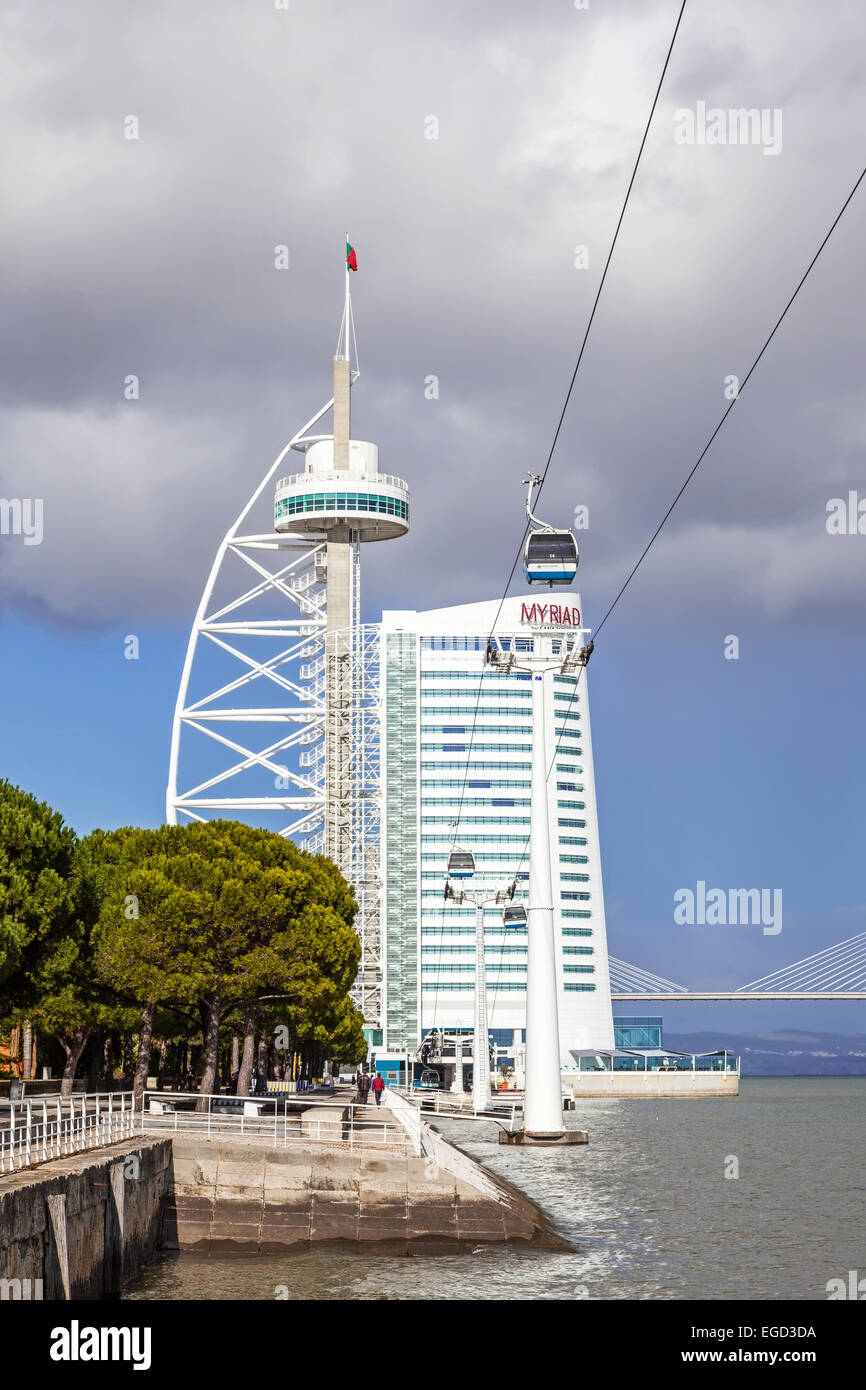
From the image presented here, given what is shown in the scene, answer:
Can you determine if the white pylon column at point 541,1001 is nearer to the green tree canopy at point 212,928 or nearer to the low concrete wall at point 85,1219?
the green tree canopy at point 212,928

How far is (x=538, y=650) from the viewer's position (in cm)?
7219

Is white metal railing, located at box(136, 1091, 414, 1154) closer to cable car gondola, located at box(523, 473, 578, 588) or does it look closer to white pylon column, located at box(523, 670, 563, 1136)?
white pylon column, located at box(523, 670, 563, 1136)

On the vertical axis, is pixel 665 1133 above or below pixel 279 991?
→ below

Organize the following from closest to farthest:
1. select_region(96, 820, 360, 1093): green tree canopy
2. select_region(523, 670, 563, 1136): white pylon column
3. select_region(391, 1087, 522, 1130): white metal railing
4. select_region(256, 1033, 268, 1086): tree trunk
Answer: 1. select_region(523, 670, 563, 1136): white pylon column
2. select_region(96, 820, 360, 1093): green tree canopy
3. select_region(256, 1033, 268, 1086): tree trunk
4. select_region(391, 1087, 522, 1130): white metal railing

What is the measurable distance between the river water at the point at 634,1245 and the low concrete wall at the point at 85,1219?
129 centimetres

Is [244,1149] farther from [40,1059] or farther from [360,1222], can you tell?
[40,1059]

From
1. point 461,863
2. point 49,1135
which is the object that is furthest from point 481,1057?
point 49,1135

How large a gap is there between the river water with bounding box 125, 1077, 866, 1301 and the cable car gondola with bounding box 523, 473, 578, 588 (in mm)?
25313

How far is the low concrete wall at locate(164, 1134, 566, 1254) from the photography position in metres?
45.2

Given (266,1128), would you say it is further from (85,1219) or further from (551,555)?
(551,555)

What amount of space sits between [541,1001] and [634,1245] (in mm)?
20862

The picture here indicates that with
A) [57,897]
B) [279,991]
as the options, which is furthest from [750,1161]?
[57,897]

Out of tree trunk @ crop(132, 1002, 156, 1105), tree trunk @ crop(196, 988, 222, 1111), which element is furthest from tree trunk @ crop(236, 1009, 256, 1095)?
tree trunk @ crop(132, 1002, 156, 1105)
